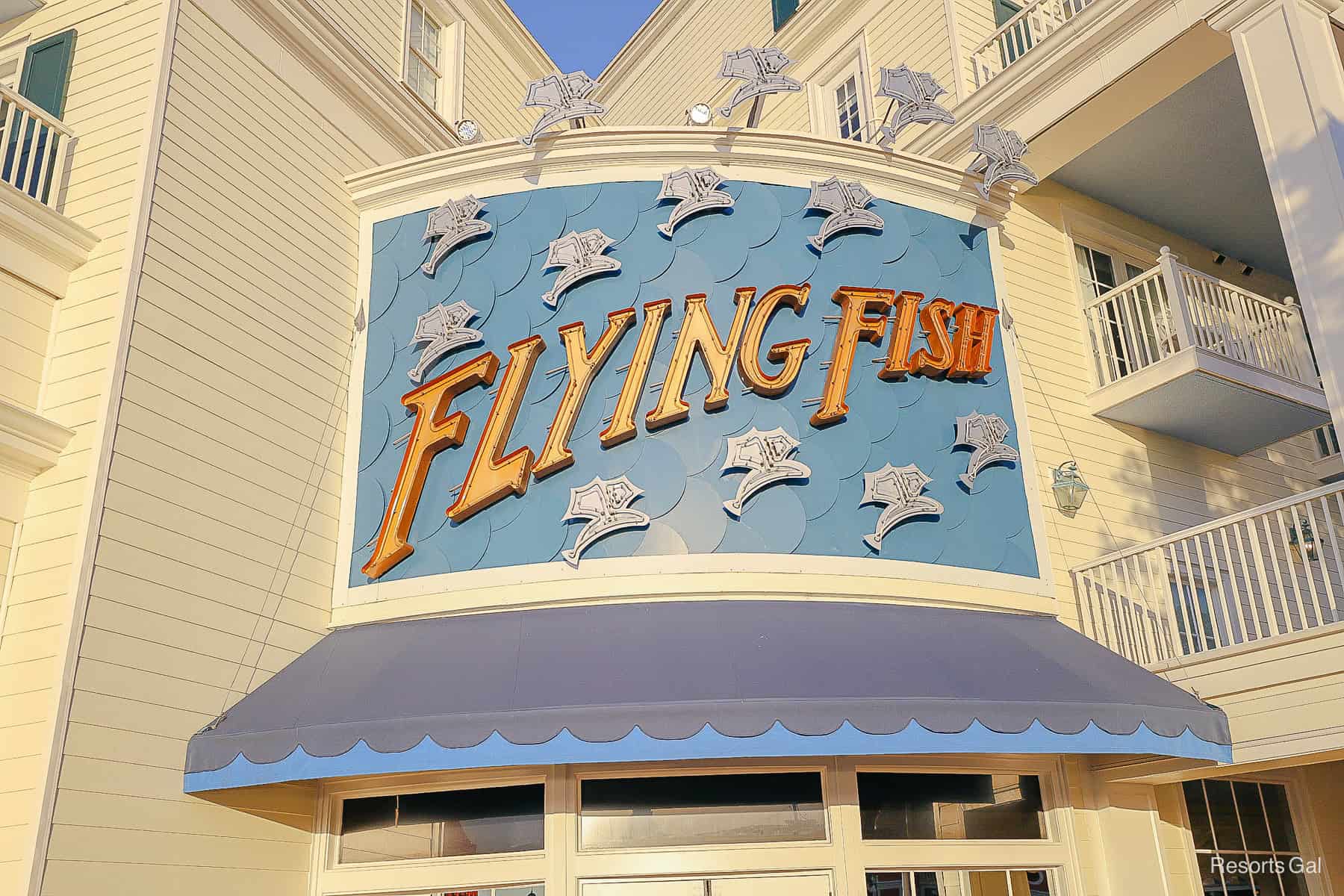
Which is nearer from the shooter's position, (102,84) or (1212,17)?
(102,84)

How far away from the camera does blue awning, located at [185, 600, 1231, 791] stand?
6.81 meters

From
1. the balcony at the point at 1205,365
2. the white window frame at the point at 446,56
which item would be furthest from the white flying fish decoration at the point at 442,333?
the balcony at the point at 1205,365

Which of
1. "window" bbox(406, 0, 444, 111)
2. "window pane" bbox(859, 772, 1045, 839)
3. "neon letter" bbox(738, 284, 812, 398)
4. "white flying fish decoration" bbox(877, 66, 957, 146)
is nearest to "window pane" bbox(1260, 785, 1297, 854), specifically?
"window pane" bbox(859, 772, 1045, 839)

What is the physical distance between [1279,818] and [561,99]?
911 cm

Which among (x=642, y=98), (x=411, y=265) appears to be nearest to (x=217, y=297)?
(x=411, y=265)

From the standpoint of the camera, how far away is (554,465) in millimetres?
8797

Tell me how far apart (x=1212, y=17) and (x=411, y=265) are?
7.10 metres

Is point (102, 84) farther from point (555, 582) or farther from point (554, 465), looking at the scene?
point (555, 582)

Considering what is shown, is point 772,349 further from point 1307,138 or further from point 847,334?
point 1307,138

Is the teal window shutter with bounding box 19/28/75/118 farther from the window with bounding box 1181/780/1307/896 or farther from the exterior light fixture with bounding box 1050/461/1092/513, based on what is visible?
the window with bounding box 1181/780/1307/896

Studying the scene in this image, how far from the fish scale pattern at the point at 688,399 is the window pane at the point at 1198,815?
243cm

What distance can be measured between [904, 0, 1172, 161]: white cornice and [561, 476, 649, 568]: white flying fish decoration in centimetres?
506

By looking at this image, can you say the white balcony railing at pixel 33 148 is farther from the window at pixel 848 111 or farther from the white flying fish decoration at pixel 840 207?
the window at pixel 848 111

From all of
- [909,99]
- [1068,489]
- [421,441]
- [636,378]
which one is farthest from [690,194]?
[1068,489]
